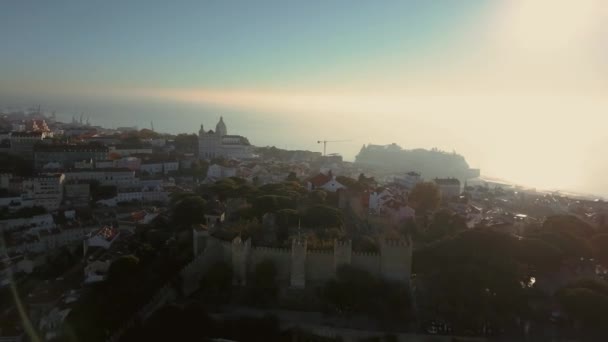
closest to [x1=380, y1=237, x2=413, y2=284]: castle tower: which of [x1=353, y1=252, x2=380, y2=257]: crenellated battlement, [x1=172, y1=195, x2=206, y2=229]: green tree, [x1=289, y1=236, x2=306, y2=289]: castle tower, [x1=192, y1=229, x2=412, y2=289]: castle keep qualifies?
[x1=192, y1=229, x2=412, y2=289]: castle keep

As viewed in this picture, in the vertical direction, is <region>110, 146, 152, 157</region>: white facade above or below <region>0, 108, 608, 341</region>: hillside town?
above

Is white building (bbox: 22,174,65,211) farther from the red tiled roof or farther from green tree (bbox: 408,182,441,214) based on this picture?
green tree (bbox: 408,182,441,214)

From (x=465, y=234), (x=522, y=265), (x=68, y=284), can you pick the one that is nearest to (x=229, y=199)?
(x=68, y=284)

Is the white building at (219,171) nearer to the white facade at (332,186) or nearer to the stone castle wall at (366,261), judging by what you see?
the white facade at (332,186)

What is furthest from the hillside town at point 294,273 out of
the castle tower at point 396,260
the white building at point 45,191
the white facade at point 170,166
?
the white facade at point 170,166

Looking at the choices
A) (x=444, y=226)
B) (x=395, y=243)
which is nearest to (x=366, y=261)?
(x=395, y=243)

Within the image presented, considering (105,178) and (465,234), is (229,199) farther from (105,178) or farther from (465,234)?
(105,178)

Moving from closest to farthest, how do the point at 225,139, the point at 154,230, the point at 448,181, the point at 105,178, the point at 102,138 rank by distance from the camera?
the point at 154,230 → the point at 105,178 → the point at 448,181 → the point at 102,138 → the point at 225,139
